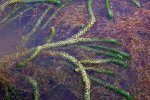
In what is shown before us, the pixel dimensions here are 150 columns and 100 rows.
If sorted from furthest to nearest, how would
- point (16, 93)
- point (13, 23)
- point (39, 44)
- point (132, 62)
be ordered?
point (13, 23), point (39, 44), point (132, 62), point (16, 93)

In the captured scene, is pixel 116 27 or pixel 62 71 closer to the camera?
pixel 62 71

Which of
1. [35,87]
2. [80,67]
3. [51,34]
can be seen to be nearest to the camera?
[35,87]

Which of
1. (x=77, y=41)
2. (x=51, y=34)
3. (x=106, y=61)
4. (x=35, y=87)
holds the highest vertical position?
(x=51, y=34)

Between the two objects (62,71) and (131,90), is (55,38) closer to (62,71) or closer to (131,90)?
(62,71)

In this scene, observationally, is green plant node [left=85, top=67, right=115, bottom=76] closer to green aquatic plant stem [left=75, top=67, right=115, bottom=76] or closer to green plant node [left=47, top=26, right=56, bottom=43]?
green aquatic plant stem [left=75, top=67, right=115, bottom=76]

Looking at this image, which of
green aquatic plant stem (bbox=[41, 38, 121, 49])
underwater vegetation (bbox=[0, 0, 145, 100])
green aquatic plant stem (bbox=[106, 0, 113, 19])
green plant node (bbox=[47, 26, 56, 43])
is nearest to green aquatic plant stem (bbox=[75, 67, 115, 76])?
underwater vegetation (bbox=[0, 0, 145, 100])

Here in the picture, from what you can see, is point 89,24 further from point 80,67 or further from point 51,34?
point 80,67

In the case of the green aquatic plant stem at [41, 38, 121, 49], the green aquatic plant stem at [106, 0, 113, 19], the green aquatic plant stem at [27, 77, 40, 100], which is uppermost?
the green aquatic plant stem at [106, 0, 113, 19]

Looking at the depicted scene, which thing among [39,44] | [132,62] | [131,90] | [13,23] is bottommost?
[131,90]

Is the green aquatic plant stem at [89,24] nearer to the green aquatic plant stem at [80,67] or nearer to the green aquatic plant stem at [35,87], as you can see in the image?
the green aquatic plant stem at [80,67]

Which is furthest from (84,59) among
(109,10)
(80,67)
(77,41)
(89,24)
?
(109,10)

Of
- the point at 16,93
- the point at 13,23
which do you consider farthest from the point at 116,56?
the point at 13,23
